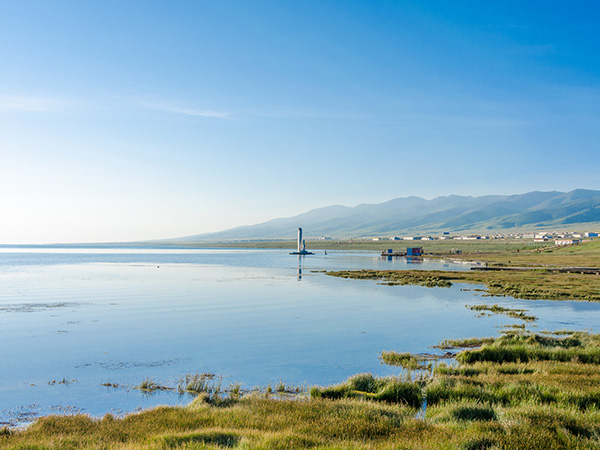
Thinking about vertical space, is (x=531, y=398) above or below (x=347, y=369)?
above

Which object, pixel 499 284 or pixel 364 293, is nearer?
pixel 364 293

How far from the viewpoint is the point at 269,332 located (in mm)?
24141

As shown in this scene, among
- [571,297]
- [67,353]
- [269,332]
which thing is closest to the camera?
[67,353]

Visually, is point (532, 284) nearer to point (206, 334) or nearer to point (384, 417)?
point (206, 334)

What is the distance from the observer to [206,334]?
23.7 meters

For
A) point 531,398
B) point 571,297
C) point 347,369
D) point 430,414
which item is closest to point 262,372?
point 347,369

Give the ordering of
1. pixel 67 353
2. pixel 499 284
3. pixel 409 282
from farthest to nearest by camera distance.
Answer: pixel 409 282
pixel 499 284
pixel 67 353

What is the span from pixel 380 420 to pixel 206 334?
15.8m

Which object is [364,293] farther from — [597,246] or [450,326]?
[597,246]

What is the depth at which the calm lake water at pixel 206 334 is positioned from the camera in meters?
14.9

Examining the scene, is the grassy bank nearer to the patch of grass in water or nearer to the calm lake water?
the calm lake water

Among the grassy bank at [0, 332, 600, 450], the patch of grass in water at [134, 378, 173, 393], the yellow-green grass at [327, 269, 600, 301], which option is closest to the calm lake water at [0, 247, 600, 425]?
the patch of grass in water at [134, 378, 173, 393]

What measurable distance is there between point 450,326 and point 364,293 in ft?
58.3

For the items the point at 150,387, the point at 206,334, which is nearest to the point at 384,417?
the point at 150,387
